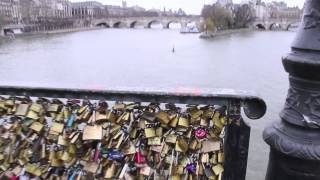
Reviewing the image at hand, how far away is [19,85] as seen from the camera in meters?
1.79

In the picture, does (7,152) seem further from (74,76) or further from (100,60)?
(100,60)

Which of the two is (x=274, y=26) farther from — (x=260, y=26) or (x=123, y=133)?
(x=123, y=133)

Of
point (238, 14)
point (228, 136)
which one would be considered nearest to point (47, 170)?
point (228, 136)

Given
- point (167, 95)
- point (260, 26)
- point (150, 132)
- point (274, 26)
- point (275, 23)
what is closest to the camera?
point (167, 95)

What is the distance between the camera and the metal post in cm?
112

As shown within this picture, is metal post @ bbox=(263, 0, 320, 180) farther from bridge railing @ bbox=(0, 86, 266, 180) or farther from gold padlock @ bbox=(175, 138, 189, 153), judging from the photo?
gold padlock @ bbox=(175, 138, 189, 153)

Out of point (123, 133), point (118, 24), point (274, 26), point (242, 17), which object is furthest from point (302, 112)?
point (118, 24)

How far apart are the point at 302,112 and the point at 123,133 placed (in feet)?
2.73

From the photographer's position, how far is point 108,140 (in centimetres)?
178

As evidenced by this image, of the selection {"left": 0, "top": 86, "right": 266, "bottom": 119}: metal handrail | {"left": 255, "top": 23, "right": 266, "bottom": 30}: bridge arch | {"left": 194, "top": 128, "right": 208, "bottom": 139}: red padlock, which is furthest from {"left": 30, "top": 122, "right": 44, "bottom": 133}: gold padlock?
{"left": 255, "top": 23, "right": 266, "bottom": 30}: bridge arch

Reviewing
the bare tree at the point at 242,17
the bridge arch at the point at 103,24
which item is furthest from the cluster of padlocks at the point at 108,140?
the bridge arch at the point at 103,24

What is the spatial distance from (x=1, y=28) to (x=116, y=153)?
5708 cm

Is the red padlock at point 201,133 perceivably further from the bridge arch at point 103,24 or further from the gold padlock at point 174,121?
the bridge arch at point 103,24

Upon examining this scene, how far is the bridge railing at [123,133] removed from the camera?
5.40ft
